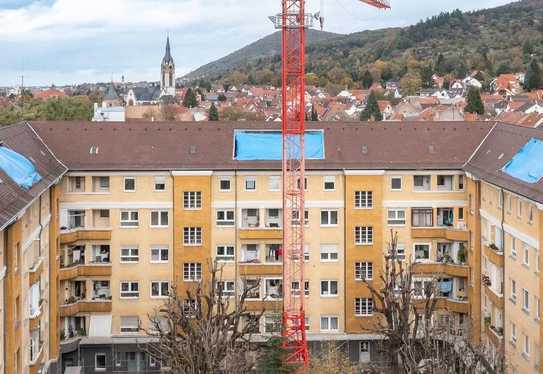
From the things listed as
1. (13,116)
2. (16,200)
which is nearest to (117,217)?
(16,200)

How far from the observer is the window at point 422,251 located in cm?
4619

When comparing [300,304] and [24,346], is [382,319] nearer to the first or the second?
[300,304]

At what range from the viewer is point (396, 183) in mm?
46062

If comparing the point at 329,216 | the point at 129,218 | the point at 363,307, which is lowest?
the point at 363,307

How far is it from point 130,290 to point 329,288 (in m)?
10.7

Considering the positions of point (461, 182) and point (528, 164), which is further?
point (461, 182)

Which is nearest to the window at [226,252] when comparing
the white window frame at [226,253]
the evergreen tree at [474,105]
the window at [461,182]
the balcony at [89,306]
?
the white window frame at [226,253]

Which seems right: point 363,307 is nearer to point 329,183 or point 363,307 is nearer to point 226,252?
point 329,183

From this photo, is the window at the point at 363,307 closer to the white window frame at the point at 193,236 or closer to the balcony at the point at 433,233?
the balcony at the point at 433,233

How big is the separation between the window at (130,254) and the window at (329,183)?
10.7 m

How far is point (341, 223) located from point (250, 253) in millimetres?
5152

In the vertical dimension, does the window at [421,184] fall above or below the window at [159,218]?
above

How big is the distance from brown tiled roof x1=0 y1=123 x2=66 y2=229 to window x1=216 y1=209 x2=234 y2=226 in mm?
8424

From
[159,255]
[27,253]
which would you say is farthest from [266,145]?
[27,253]
